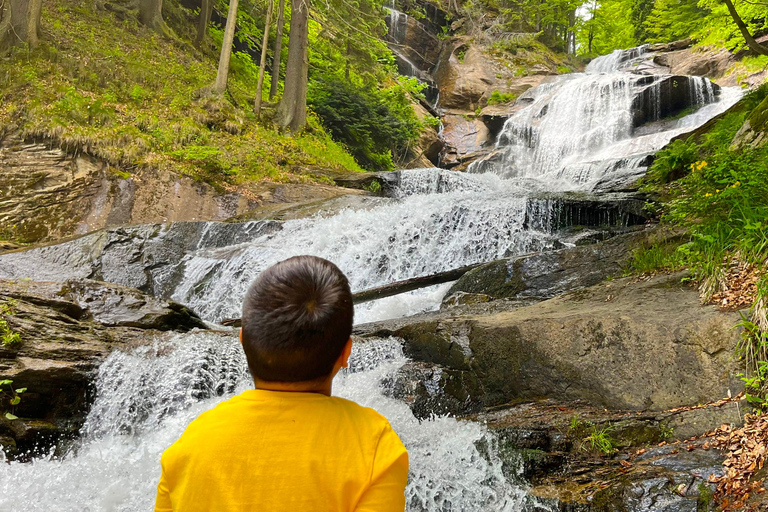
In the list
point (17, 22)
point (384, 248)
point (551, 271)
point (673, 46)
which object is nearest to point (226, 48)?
point (17, 22)

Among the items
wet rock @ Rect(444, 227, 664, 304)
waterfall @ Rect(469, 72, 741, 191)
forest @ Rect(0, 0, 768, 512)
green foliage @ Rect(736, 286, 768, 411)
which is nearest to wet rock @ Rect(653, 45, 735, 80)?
forest @ Rect(0, 0, 768, 512)

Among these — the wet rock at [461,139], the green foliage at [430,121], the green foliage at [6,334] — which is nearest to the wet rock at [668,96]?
the wet rock at [461,139]

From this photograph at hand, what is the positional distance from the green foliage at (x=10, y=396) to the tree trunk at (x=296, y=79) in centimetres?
1355

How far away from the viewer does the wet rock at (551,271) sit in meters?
6.34

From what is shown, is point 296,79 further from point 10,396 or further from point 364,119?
point 10,396

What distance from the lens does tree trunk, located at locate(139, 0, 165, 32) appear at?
57.8ft

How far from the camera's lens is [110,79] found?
14289 millimetres

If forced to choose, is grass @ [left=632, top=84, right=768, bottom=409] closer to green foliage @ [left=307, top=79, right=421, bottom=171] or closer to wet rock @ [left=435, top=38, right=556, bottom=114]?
green foliage @ [left=307, top=79, right=421, bottom=171]

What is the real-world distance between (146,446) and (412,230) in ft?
21.8

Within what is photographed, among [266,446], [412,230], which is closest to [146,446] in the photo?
[266,446]

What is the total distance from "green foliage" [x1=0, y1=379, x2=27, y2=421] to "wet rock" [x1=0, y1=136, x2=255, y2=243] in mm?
7700

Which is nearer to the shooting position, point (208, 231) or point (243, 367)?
point (243, 367)

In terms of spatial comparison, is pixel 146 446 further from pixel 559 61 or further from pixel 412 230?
pixel 559 61

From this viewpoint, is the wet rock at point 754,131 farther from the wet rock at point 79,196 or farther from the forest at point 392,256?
the wet rock at point 79,196
